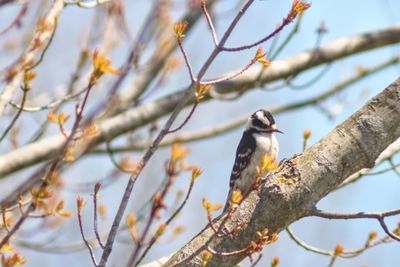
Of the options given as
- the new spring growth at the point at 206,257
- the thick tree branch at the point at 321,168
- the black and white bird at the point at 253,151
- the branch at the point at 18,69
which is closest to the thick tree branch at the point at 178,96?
the black and white bird at the point at 253,151

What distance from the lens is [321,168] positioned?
9.34 ft

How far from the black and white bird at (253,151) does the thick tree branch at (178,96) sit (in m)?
0.35

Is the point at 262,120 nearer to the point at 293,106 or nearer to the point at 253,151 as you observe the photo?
the point at 253,151

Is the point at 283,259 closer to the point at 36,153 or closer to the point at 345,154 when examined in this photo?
the point at 36,153

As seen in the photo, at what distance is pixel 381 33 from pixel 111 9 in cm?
242

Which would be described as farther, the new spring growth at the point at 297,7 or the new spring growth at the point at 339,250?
the new spring growth at the point at 339,250

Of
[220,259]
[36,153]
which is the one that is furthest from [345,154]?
[36,153]

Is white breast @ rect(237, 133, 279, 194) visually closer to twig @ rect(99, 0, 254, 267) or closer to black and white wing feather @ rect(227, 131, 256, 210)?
black and white wing feather @ rect(227, 131, 256, 210)

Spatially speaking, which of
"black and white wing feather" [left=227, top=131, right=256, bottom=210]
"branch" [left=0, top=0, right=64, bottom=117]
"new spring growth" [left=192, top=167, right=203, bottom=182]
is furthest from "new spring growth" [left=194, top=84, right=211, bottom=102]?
Answer: "black and white wing feather" [left=227, top=131, right=256, bottom=210]

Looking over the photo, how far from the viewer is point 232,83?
19.1 feet

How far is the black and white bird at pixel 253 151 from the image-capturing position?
5055mm

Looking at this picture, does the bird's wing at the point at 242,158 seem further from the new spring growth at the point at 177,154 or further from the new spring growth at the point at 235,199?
the new spring growth at the point at 177,154

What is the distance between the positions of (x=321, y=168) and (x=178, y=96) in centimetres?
304

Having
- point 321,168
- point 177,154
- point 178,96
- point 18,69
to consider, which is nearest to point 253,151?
point 178,96
